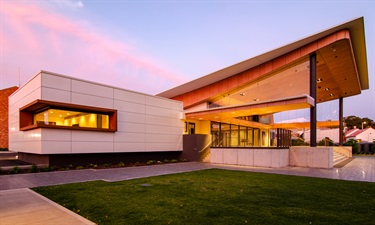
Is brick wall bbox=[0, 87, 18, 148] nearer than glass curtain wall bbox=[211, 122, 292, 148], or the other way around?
glass curtain wall bbox=[211, 122, 292, 148]

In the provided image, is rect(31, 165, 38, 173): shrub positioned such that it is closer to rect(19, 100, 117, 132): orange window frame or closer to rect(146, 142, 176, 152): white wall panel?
rect(19, 100, 117, 132): orange window frame

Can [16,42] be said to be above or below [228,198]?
above

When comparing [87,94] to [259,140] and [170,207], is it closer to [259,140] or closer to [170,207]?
[170,207]

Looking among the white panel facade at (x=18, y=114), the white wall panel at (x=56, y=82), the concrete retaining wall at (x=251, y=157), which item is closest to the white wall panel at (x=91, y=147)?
the white panel facade at (x=18, y=114)

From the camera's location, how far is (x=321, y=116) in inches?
1356

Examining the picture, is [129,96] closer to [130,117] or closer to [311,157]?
[130,117]

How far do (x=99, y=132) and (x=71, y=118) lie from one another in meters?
2.18

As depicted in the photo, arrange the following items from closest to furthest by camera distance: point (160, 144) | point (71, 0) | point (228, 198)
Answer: point (228, 198) < point (71, 0) < point (160, 144)

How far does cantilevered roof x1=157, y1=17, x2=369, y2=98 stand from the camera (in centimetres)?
1725

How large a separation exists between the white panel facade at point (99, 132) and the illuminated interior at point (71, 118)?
686mm

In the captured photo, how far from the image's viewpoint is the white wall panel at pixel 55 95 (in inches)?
568

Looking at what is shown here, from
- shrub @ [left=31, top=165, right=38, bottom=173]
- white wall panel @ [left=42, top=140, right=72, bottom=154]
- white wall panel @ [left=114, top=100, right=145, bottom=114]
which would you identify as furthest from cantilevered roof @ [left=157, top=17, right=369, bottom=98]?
shrub @ [left=31, top=165, right=38, bottom=173]

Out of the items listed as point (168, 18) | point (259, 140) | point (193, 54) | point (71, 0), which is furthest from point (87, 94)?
point (193, 54)

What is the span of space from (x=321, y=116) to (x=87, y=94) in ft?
109
